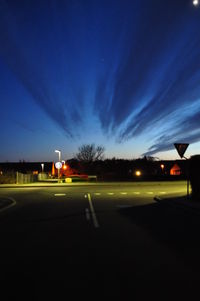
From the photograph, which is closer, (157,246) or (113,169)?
(157,246)

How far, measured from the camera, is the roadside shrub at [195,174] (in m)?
17.5

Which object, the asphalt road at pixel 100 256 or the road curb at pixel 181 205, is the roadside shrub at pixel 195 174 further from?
the asphalt road at pixel 100 256

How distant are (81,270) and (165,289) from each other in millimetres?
1588

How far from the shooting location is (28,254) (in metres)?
7.21

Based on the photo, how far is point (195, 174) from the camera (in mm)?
17688

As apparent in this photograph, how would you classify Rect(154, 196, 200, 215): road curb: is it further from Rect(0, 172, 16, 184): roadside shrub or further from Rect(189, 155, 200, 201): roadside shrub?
Rect(0, 172, 16, 184): roadside shrub

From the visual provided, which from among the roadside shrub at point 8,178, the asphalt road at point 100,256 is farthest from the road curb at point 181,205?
the roadside shrub at point 8,178

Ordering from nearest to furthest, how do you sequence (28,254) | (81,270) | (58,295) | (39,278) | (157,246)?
1. (58,295)
2. (39,278)
3. (81,270)
4. (28,254)
5. (157,246)

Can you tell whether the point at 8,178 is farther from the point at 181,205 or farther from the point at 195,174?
the point at 181,205

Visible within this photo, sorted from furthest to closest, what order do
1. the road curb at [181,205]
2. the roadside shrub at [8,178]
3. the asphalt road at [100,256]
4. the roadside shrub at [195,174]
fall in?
the roadside shrub at [8,178]
the roadside shrub at [195,174]
the road curb at [181,205]
the asphalt road at [100,256]

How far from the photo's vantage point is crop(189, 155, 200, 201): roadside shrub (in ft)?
57.3

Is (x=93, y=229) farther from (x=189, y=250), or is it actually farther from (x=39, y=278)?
(x=39, y=278)

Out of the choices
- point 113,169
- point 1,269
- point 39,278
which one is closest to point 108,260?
point 39,278

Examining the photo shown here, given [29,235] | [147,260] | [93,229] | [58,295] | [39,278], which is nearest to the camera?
[58,295]
